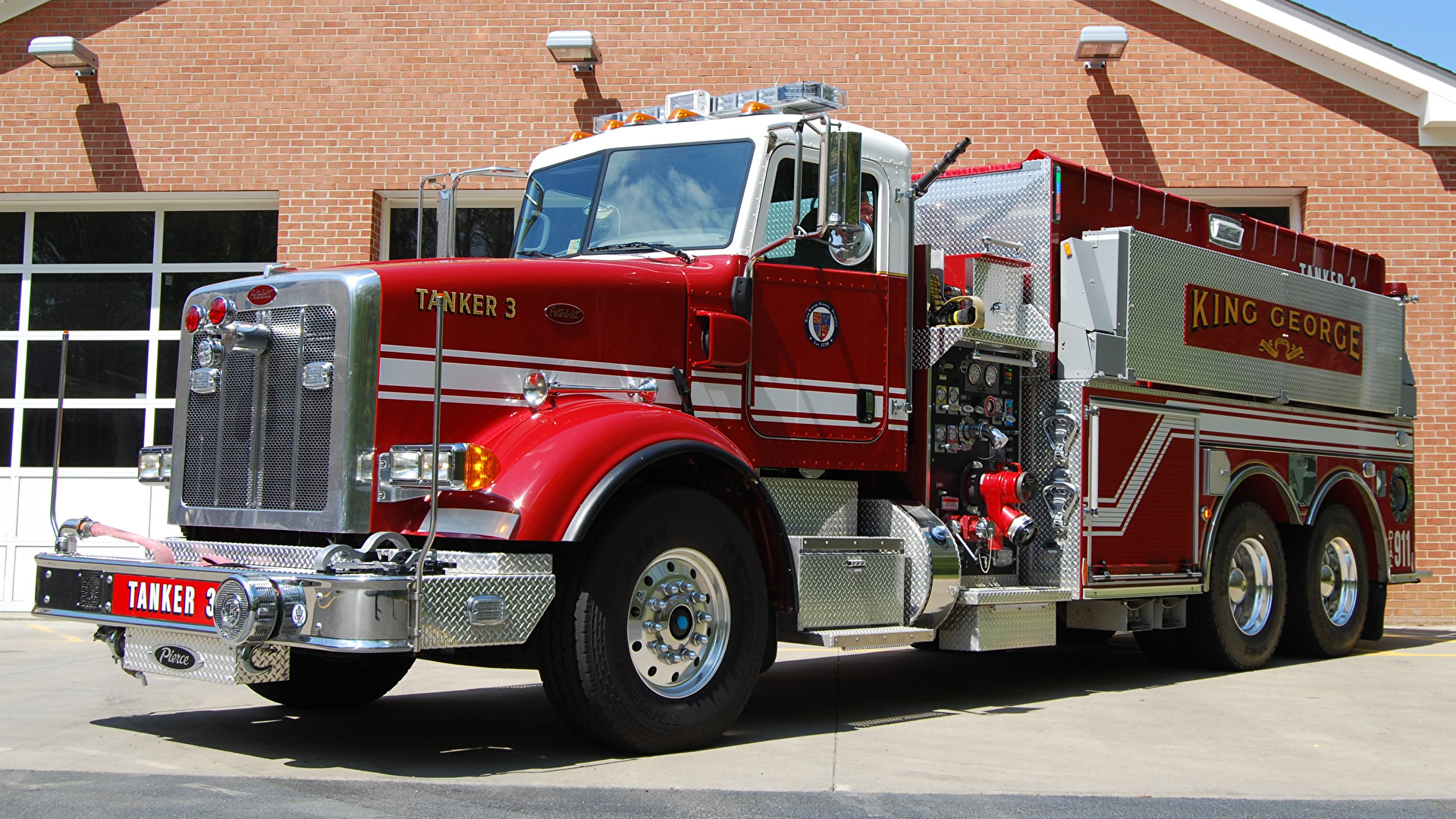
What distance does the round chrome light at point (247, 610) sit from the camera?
197 inches

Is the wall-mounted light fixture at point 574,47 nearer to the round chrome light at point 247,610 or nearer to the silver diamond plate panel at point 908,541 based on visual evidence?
the silver diamond plate panel at point 908,541

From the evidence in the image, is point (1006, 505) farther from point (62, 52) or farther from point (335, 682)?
point (62, 52)

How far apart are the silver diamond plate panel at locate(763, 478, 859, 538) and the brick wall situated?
6.12 metres

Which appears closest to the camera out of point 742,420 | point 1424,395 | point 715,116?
point 742,420

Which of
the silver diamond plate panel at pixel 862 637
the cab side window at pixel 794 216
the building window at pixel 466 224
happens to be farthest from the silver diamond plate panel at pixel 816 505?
the building window at pixel 466 224

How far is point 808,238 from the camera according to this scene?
6875 millimetres

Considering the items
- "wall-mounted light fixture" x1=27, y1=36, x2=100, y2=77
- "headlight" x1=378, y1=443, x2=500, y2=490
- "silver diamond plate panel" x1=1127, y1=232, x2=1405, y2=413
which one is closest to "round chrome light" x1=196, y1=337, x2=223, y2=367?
"headlight" x1=378, y1=443, x2=500, y2=490

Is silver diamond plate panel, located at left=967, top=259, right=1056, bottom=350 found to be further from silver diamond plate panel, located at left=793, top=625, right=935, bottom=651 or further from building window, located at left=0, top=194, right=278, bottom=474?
building window, located at left=0, top=194, right=278, bottom=474

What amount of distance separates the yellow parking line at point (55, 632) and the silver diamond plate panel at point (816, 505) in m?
6.68

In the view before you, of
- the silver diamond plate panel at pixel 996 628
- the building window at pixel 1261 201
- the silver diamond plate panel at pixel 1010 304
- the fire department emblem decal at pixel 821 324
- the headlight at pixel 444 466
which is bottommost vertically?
the silver diamond plate panel at pixel 996 628

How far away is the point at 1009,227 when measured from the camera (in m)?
8.34

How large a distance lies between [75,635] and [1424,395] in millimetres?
11313

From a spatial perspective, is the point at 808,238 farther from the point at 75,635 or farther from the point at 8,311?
the point at 8,311

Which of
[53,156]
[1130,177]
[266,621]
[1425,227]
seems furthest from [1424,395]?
[53,156]
